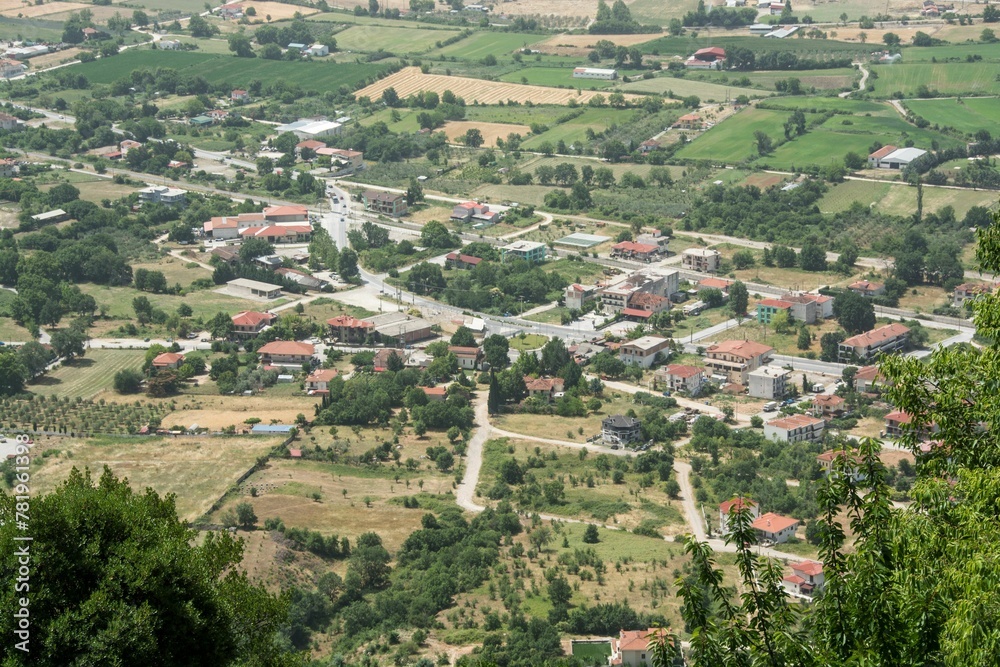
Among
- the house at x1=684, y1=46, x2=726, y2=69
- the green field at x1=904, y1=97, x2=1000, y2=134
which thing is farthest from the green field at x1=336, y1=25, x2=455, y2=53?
the green field at x1=904, y1=97, x2=1000, y2=134

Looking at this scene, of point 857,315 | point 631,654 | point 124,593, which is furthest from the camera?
point 857,315

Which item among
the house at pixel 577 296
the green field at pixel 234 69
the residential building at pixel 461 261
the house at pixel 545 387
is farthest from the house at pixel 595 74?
the house at pixel 545 387

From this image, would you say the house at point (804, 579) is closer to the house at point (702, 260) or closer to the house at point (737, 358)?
the house at point (737, 358)

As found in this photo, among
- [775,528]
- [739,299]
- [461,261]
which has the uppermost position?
[775,528]

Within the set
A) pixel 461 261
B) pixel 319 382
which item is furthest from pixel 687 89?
pixel 319 382

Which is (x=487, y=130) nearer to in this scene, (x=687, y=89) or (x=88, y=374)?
(x=687, y=89)

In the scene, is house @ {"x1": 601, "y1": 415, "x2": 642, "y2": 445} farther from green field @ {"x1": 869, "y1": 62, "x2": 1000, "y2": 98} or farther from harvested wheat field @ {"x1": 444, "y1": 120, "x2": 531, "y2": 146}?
green field @ {"x1": 869, "y1": 62, "x2": 1000, "y2": 98}
